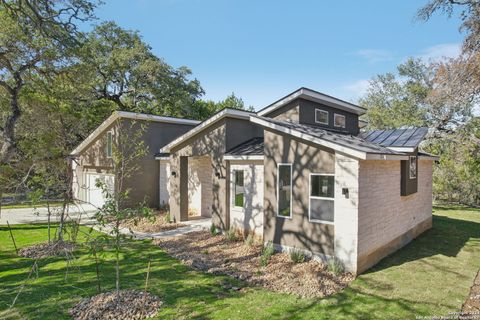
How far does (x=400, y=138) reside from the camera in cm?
1155

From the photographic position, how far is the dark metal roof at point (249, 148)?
11.5 metres

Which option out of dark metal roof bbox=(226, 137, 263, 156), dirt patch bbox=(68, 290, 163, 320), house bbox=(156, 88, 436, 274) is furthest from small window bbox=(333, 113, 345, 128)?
dirt patch bbox=(68, 290, 163, 320)

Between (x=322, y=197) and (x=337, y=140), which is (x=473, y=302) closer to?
(x=322, y=197)

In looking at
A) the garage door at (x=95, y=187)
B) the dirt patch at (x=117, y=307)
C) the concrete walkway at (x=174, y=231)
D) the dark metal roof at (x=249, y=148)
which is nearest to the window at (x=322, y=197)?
the dark metal roof at (x=249, y=148)

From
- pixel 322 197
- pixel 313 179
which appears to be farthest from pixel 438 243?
pixel 313 179

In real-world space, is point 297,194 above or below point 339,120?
below

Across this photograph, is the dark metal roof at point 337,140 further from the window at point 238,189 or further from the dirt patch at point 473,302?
the dirt patch at point 473,302

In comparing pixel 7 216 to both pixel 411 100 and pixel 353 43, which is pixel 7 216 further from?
pixel 411 100

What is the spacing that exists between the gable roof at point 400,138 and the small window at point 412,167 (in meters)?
0.53

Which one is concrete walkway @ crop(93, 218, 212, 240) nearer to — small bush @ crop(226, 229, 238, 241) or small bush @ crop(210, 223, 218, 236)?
small bush @ crop(210, 223, 218, 236)

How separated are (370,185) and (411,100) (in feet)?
79.2

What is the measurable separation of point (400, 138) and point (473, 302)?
649 centimetres

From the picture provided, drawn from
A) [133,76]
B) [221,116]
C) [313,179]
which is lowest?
[313,179]

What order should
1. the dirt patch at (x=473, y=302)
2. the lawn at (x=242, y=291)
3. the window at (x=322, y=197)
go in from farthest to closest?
the window at (x=322, y=197) → the dirt patch at (x=473, y=302) → the lawn at (x=242, y=291)
